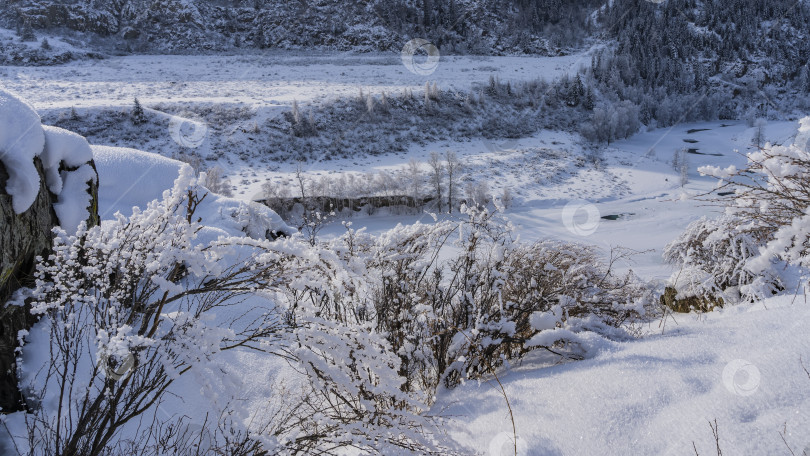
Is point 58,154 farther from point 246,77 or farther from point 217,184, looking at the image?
point 246,77

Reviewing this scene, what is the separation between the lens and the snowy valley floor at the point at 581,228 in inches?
85.0

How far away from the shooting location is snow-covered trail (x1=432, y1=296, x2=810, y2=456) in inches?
77.5

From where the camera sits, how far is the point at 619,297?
6.21 m

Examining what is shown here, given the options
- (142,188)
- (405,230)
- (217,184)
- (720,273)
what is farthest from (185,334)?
(217,184)

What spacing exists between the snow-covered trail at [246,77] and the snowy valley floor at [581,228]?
1.11 feet

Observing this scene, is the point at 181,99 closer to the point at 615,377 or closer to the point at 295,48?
the point at 295,48

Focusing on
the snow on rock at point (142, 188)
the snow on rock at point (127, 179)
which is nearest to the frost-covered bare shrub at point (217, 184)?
the snow on rock at point (142, 188)

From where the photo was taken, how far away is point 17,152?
4.20m

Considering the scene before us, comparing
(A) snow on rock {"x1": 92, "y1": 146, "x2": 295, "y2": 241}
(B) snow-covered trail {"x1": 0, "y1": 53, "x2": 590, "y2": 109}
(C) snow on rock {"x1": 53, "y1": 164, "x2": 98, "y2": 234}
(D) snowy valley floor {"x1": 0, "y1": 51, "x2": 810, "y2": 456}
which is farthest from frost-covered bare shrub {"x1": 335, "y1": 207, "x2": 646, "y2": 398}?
(B) snow-covered trail {"x1": 0, "y1": 53, "x2": 590, "y2": 109}

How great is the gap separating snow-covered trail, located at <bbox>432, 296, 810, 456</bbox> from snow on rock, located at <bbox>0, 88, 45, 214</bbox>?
4860 mm

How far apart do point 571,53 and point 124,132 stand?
76.1 meters

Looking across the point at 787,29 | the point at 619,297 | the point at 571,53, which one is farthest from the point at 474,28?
the point at 619,297

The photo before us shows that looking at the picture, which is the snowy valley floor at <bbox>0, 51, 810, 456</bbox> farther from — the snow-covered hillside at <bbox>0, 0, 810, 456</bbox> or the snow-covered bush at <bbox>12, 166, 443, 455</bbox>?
the snow-covered bush at <bbox>12, 166, 443, 455</bbox>

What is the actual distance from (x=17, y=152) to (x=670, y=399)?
244 inches
